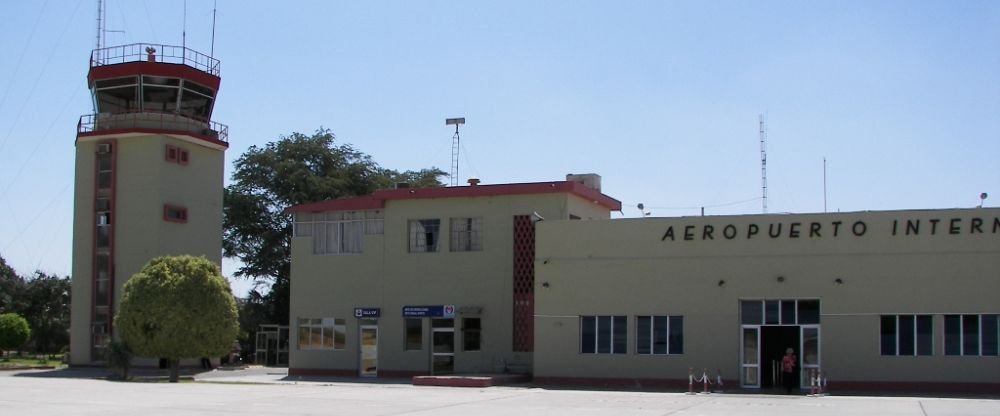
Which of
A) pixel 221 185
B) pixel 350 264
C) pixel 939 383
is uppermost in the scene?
pixel 221 185

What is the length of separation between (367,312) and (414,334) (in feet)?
6.65

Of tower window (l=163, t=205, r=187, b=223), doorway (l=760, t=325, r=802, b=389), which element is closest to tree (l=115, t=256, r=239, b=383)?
tower window (l=163, t=205, r=187, b=223)

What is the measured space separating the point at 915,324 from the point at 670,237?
7.78 metres

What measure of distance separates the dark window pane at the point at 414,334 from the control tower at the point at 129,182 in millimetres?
16062

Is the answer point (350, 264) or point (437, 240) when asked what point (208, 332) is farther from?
point (437, 240)

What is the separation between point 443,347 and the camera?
3994cm

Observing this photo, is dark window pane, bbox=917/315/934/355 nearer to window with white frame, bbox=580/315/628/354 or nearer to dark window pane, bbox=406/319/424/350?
window with white frame, bbox=580/315/628/354

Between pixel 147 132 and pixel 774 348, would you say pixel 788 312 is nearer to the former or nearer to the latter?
pixel 774 348

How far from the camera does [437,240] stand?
4050 centimetres

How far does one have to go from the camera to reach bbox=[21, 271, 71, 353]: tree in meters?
69.1

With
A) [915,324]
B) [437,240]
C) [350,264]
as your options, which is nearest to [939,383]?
[915,324]

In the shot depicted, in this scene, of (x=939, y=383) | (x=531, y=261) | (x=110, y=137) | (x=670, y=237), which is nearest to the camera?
(x=939, y=383)

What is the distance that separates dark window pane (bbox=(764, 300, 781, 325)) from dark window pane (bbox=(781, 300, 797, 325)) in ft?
0.41

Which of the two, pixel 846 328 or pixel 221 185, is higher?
pixel 221 185
